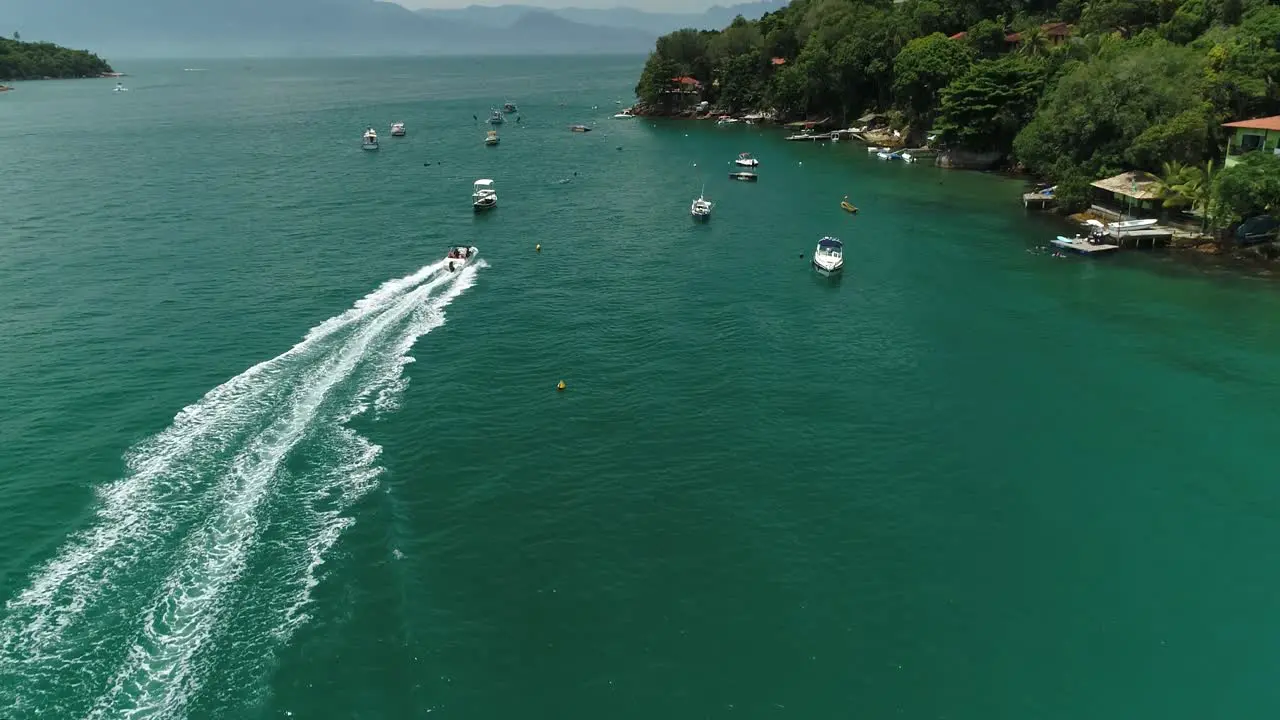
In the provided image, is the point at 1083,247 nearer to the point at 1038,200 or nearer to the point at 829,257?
the point at 1038,200

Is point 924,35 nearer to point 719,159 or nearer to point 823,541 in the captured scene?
point 719,159

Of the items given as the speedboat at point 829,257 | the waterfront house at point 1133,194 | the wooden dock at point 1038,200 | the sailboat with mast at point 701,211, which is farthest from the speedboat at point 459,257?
the wooden dock at point 1038,200

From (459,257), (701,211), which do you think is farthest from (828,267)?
(459,257)

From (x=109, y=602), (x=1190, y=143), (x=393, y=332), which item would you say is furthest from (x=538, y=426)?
(x=1190, y=143)

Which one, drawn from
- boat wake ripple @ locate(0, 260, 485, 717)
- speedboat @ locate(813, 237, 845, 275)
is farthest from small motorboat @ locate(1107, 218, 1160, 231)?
boat wake ripple @ locate(0, 260, 485, 717)

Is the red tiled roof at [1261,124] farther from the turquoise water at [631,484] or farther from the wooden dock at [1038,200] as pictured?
the wooden dock at [1038,200]

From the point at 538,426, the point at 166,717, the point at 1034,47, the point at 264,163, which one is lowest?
the point at 166,717
